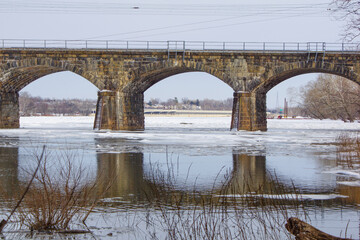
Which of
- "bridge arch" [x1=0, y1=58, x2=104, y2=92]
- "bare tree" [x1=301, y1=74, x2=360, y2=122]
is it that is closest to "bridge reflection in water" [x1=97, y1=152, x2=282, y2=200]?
"bridge arch" [x1=0, y1=58, x2=104, y2=92]

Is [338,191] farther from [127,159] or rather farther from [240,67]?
[240,67]

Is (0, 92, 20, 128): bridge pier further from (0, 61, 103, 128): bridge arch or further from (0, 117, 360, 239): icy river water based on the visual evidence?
(0, 117, 360, 239): icy river water

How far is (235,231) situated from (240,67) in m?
35.3

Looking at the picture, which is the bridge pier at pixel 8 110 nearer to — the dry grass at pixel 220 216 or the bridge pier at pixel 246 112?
the bridge pier at pixel 246 112

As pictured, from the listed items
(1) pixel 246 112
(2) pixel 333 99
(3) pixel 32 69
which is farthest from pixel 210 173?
(2) pixel 333 99

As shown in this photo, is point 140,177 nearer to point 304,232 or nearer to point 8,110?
point 304,232

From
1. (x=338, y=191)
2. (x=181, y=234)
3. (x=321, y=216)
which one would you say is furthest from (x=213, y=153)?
(x=181, y=234)

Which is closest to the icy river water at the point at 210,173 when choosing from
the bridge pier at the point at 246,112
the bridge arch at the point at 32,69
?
the bridge pier at the point at 246,112

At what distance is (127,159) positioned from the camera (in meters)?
22.3

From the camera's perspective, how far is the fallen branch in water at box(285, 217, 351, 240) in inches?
325

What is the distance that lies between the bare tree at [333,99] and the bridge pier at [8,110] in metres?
36.8

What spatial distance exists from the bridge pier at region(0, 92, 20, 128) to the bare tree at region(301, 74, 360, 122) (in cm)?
3676

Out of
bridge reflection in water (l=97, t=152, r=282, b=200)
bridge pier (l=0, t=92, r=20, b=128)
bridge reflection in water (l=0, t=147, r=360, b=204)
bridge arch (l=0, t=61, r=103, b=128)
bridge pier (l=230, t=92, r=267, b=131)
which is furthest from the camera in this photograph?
bridge pier (l=0, t=92, r=20, b=128)

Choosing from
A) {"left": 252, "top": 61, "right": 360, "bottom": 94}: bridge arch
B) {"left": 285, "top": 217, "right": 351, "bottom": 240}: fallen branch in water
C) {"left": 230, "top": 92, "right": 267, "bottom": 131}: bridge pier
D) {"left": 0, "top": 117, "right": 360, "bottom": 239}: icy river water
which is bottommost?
{"left": 0, "top": 117, "right": 360, "bottom": 239}: icy river water
